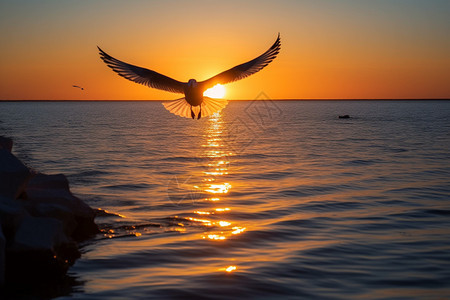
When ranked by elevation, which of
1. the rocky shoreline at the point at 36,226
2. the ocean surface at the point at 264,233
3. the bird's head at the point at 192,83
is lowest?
the ocean surface at the point at 264,233

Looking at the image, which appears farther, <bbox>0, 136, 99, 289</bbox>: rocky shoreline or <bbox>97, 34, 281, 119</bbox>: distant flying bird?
<bbox>97, 34, 281, 119</bbox>: distant flying bird

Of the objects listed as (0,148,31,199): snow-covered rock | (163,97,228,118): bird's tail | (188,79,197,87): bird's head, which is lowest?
(0,148,31,199): snow-covered rock

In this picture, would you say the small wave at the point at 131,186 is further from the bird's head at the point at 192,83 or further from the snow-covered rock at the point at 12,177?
the snow-covered rock at the point at 12,177

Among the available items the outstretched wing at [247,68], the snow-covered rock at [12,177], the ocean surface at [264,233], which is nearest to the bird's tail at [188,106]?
the outstretched wing at [247,68]

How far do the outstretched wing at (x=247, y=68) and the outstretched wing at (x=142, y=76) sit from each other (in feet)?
3.17

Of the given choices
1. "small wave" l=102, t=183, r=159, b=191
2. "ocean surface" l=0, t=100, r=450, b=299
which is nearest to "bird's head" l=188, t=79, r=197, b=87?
"ocean surface" l=0, t=100, r=450, b=299

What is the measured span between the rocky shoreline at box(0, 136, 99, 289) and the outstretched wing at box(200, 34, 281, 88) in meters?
4.82

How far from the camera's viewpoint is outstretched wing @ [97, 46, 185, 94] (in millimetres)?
14367

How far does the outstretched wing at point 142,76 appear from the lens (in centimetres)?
1437

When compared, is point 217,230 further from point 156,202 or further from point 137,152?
point 137,152

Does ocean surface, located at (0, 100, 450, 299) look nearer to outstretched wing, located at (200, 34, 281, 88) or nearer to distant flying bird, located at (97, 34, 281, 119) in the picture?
distant flying bird, located at (97, 34, 281, 119)

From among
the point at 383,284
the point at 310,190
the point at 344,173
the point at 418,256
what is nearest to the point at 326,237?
the point at 418,256

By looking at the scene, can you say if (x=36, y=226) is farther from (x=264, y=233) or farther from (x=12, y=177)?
(x=264, y=233)

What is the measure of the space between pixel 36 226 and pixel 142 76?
20.8 feet
